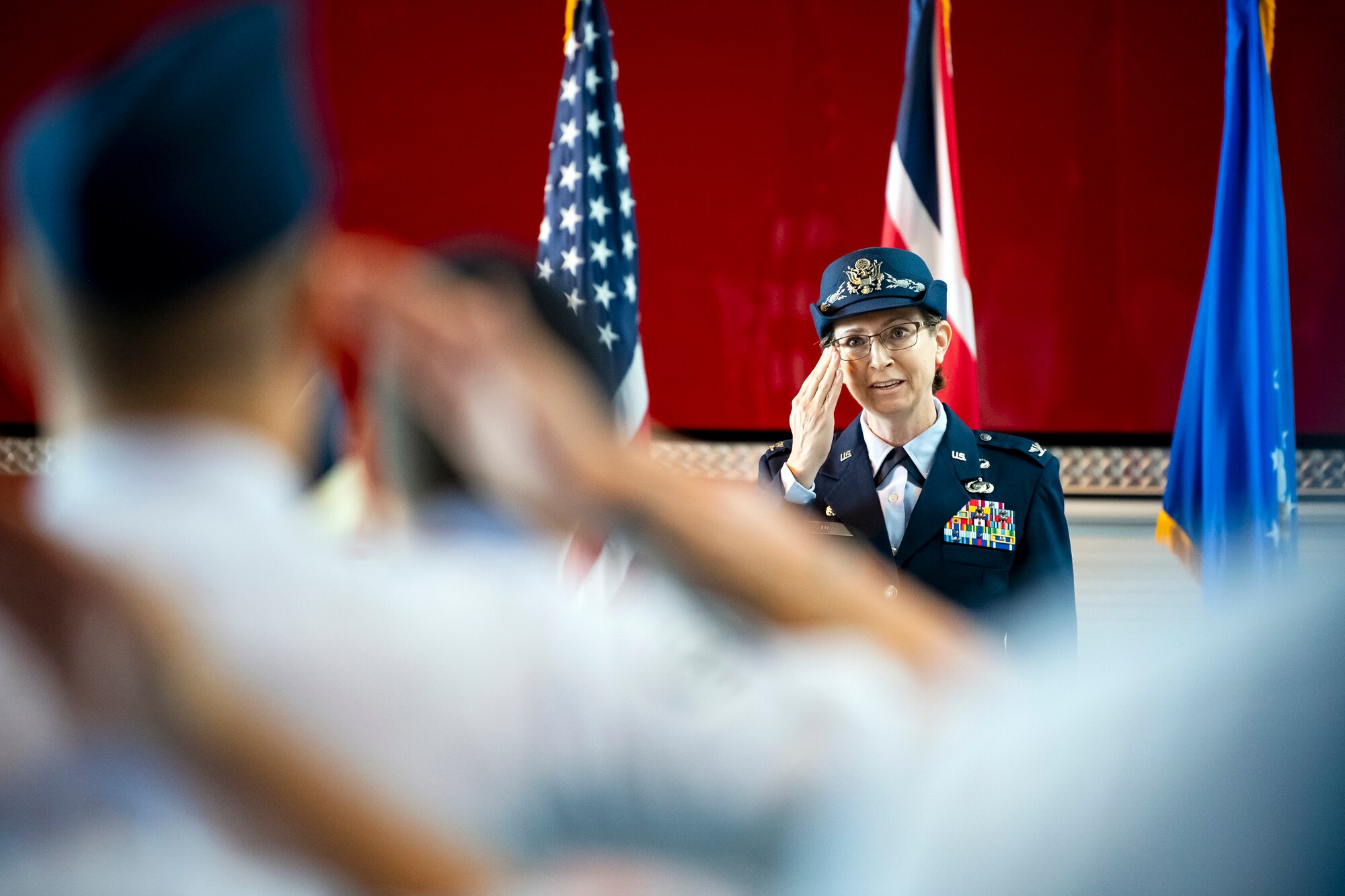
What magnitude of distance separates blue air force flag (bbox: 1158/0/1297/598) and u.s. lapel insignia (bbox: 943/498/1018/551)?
110cm

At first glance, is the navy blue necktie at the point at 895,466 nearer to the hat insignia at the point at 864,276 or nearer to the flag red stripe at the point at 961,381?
the hat insignia at the point at 864,276

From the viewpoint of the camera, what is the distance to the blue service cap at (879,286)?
190 cm

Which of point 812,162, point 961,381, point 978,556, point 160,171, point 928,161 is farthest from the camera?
point 812,162

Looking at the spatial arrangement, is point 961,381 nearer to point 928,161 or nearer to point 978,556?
point 928,161

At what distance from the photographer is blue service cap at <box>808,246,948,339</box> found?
6.24 ft

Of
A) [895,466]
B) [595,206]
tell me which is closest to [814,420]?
[895,466]

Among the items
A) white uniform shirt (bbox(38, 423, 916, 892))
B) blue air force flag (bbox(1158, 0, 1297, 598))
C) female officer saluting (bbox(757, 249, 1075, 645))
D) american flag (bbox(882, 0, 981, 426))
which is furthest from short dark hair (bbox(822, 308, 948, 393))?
white uniform shirt (bbox(38, 423, 916, 892))

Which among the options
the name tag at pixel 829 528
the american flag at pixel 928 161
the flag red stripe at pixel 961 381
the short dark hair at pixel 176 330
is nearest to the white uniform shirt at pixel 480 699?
the short dark hair at pixel 176 330

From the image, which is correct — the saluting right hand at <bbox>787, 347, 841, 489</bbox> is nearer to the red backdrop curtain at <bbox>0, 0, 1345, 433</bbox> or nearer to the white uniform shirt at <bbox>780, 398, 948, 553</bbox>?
the white uniform shirt at <bbox>780, 398, 948, 553</bbox>

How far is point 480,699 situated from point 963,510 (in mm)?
1609

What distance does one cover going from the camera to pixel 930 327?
6.37 feet

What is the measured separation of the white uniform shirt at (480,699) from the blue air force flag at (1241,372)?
2.64 meters

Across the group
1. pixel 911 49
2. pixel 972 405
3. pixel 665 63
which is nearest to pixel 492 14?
pixel 665 63

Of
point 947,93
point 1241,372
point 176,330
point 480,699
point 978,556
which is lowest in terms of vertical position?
point 978,556
